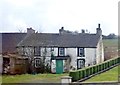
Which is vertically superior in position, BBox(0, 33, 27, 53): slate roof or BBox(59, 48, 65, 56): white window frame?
BBox(0, 33, 27, 53): slate roof

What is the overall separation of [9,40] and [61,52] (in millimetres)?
12067

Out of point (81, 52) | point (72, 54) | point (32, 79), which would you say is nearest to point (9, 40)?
point (72, 54)

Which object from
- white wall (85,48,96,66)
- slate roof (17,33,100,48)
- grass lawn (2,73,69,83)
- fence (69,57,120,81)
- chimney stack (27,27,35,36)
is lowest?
grass lawn (2,73,69,83)

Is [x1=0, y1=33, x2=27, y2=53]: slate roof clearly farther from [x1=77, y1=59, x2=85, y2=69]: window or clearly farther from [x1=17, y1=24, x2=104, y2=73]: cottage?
[x1=77, y1=59, x2=85, y2=69]: window

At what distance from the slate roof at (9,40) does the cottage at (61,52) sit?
579 cm

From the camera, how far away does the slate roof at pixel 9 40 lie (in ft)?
149

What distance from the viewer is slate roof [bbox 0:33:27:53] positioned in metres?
45.4

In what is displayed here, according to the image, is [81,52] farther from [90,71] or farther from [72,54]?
[90,71]

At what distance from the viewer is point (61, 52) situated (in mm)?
38219

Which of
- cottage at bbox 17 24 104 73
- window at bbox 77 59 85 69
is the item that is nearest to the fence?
cottage at bbox 17 24 104 73

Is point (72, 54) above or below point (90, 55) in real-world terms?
above

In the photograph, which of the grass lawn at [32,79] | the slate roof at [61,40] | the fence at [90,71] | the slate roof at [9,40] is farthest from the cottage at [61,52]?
the grass lawn at [32,79]

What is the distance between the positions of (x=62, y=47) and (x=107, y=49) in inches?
403

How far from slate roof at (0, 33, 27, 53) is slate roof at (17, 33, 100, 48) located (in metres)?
5.41
